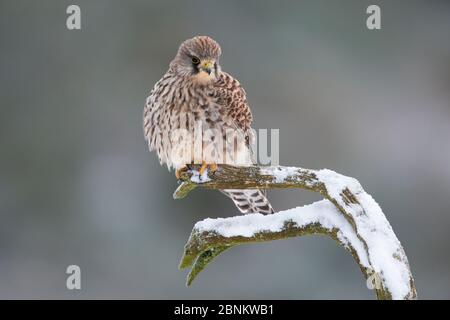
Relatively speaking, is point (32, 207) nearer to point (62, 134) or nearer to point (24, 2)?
point (62, 134)

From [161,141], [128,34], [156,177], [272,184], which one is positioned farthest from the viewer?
[128,34]

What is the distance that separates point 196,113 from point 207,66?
0.80ft

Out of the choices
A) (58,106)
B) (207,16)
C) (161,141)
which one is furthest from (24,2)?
(161,141)

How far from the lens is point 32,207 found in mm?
8078

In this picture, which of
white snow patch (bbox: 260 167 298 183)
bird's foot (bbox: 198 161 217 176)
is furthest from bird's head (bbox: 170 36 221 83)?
white snow patch (bbox: 260 167 298 183)

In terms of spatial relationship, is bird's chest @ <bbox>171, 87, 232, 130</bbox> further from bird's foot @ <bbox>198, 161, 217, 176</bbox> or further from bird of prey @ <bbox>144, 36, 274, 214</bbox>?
bird's foot @ <bbox>198, 161, 217, 176</bbox>

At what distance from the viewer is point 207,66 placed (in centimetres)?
363

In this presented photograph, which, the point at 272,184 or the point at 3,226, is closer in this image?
the point at 272,184

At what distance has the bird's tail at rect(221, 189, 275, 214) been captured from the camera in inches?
158

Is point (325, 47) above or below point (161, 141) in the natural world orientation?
above

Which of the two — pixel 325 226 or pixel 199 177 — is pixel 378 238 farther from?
pixel 199 177

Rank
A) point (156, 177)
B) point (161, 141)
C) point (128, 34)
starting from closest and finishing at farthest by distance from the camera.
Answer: point (161, 141) < point (156, 177) < point (128, 34)

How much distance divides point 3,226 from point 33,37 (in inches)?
76.6

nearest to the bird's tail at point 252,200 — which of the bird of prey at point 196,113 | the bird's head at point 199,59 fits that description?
the bird of prey at point 196,113
